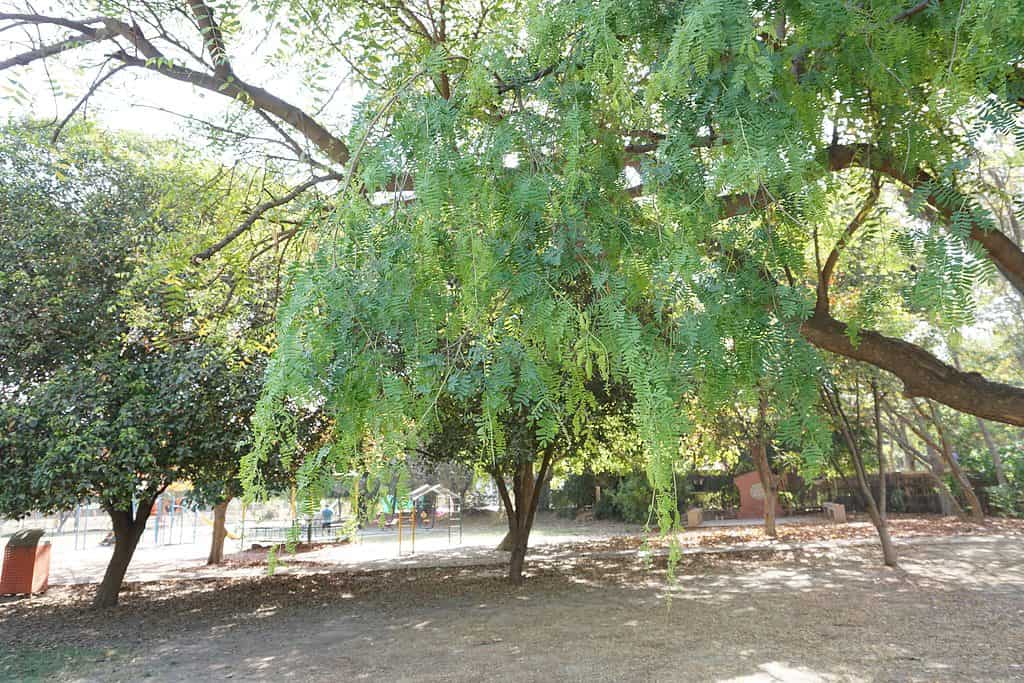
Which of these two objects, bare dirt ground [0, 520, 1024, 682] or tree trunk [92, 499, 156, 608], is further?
tree trunk [92, 499, 156, 608]

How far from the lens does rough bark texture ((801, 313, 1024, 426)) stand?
5.74 m

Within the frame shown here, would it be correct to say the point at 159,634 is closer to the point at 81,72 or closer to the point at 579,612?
the point at 579,612

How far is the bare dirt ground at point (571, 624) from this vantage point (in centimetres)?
609

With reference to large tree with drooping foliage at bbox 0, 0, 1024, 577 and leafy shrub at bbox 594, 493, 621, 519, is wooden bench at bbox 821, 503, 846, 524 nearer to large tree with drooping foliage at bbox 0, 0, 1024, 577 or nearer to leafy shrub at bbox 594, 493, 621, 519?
leafy shrub at bbox 594, 493, 621, 519

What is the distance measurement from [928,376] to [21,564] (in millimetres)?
13482

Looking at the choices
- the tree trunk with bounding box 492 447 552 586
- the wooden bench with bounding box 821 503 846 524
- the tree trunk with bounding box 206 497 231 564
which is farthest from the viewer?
the wooden bench with bounding box 821 503 846 524

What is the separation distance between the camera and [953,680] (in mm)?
5293

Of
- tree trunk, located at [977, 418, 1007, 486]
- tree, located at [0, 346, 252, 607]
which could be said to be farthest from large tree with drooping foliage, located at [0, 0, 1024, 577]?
tree trunk, located at [977, 418, 1007, 486]

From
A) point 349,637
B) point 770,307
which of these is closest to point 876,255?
point 770,307

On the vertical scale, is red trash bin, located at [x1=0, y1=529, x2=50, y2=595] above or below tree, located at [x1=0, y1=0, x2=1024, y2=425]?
below

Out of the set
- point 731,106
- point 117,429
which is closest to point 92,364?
point 117,429

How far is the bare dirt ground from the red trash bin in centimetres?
46

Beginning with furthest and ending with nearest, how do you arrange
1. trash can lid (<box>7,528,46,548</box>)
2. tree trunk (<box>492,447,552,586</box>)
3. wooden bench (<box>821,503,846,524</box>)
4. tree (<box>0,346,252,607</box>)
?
wooden bench (<box>821,503,846,524</box>)
trash can lid (<box>7,528,46,548</box>)
tree trunk (<box>492,447,552,586</box>)
tree (<box>0,346,252,607</box>)

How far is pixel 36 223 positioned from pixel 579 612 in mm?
8651
